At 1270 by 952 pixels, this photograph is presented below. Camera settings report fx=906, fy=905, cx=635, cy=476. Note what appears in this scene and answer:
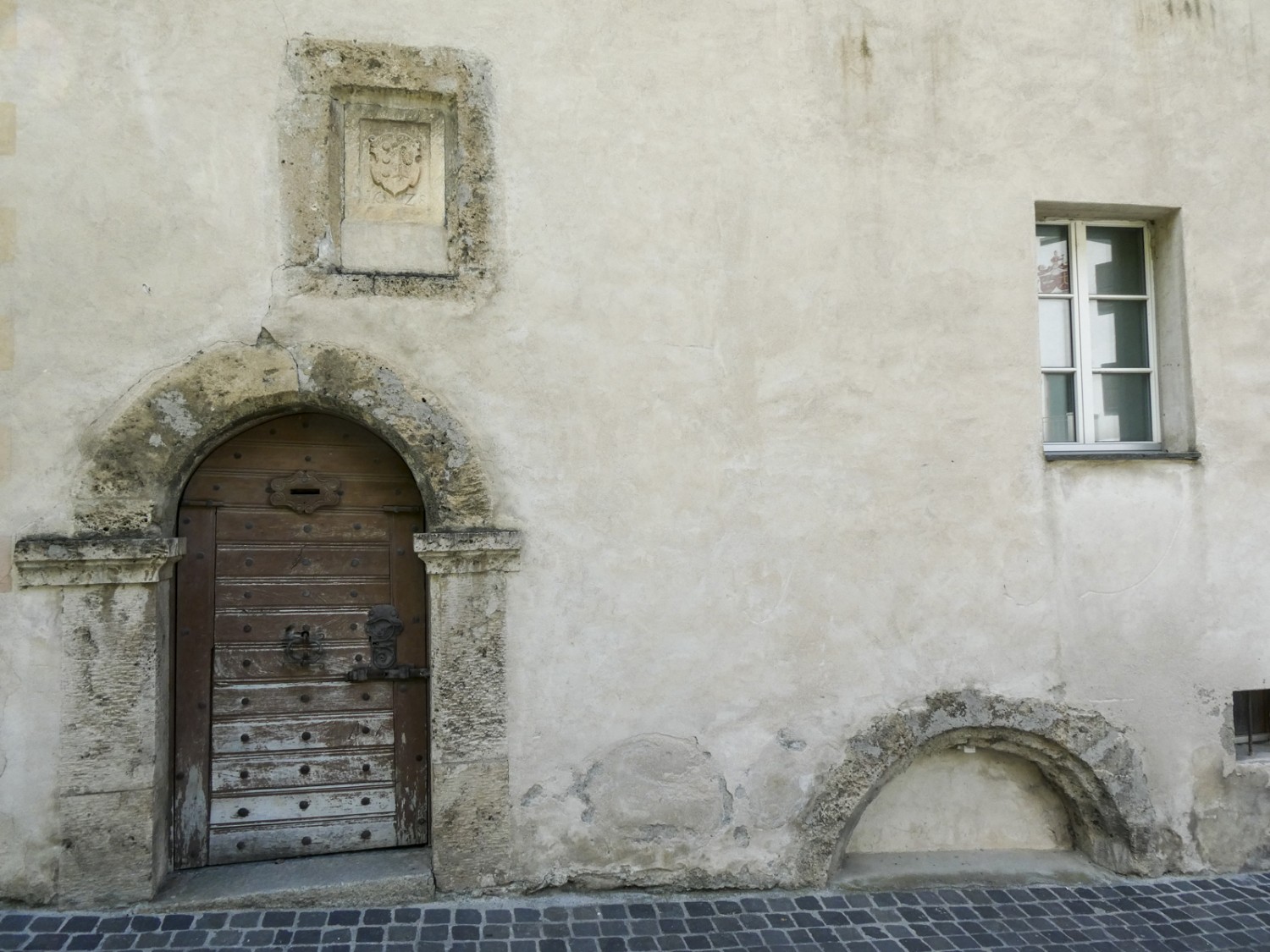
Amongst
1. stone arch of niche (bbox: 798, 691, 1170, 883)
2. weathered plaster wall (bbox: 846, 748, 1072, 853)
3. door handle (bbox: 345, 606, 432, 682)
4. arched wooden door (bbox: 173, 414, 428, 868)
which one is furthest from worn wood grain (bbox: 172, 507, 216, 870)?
weathered plaster wall (bbox: 846, 748, 1072, 853)

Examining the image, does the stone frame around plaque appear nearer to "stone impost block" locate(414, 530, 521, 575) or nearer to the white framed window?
"stone impost block" locate(414, 530, 521, 575)

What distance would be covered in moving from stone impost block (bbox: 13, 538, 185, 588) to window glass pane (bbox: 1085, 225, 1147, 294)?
431cm

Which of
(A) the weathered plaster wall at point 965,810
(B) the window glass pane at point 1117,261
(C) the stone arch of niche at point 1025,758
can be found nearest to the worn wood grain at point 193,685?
(C) the stone arch of niche at point 1025,758

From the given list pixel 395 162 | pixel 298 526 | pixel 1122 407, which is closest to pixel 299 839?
pixel 298 526

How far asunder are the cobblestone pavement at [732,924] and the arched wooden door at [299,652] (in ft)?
1.34

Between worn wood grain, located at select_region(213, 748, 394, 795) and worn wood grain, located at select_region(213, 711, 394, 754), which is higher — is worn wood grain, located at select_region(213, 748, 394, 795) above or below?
below

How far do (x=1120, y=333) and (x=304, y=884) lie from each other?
4351mm

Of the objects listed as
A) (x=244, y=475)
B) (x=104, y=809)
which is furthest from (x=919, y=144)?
(x=104, y=809)

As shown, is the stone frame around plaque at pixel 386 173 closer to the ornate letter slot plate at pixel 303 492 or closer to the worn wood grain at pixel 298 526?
the ornate letter slot plate at pixel 303 492

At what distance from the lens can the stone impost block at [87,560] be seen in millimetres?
3254

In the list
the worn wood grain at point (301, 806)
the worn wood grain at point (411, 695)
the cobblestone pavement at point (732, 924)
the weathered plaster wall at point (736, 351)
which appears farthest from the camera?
the worn wood grain at point (411, 695)

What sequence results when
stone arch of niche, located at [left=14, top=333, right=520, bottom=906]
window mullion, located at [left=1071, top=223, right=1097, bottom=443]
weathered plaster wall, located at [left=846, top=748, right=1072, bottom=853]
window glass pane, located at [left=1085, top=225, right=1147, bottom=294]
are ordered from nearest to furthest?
stone arch of niche, located at [left=14, top=333, right=520, bottom=906] → weathered plaster wall, located at [left=846, top=748, right=1072, bottom=853] → window mullion, located at [left=1071, top=223, right=1097, bottom=443] → window glass pane, located at [left=1085, top=225, right=1147, bottom=294]

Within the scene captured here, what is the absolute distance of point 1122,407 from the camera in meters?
4.36

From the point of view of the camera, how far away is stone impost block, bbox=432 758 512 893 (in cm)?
352
